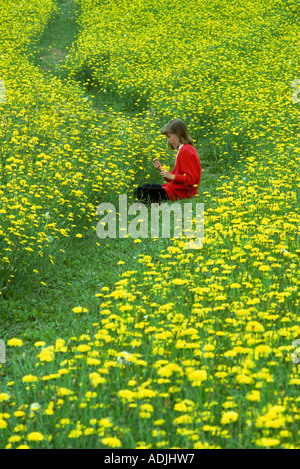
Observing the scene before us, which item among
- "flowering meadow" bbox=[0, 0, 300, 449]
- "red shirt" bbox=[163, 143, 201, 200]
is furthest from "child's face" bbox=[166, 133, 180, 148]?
"flowering meadow" bbox=[0, 0, 300, 449]

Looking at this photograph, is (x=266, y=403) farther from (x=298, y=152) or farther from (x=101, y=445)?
(x=298, y=152)

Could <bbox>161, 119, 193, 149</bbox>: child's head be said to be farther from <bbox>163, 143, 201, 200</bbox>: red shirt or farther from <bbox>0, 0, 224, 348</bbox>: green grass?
<bbox>0, 0, 224, 348</bbox>: green grass

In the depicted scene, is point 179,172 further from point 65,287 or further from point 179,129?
point 65,287

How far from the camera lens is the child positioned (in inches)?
265

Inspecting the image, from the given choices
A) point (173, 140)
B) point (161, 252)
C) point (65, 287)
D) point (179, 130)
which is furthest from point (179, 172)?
point (65, 287)

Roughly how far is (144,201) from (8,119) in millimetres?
2399

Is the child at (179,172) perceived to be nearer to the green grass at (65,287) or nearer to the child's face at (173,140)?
the child's face at (173,140)

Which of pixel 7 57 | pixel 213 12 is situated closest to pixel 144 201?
pixel 7 57

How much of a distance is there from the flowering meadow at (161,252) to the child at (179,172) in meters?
0.24

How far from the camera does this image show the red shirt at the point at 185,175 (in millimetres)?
6739

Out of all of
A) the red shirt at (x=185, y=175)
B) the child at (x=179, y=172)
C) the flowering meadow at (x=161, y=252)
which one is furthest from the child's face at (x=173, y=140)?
the flowering meadow at (x=161, y=252)

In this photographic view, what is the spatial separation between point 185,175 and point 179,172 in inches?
5.7

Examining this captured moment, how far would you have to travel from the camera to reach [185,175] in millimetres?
6742

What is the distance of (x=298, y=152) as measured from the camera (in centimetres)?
713
